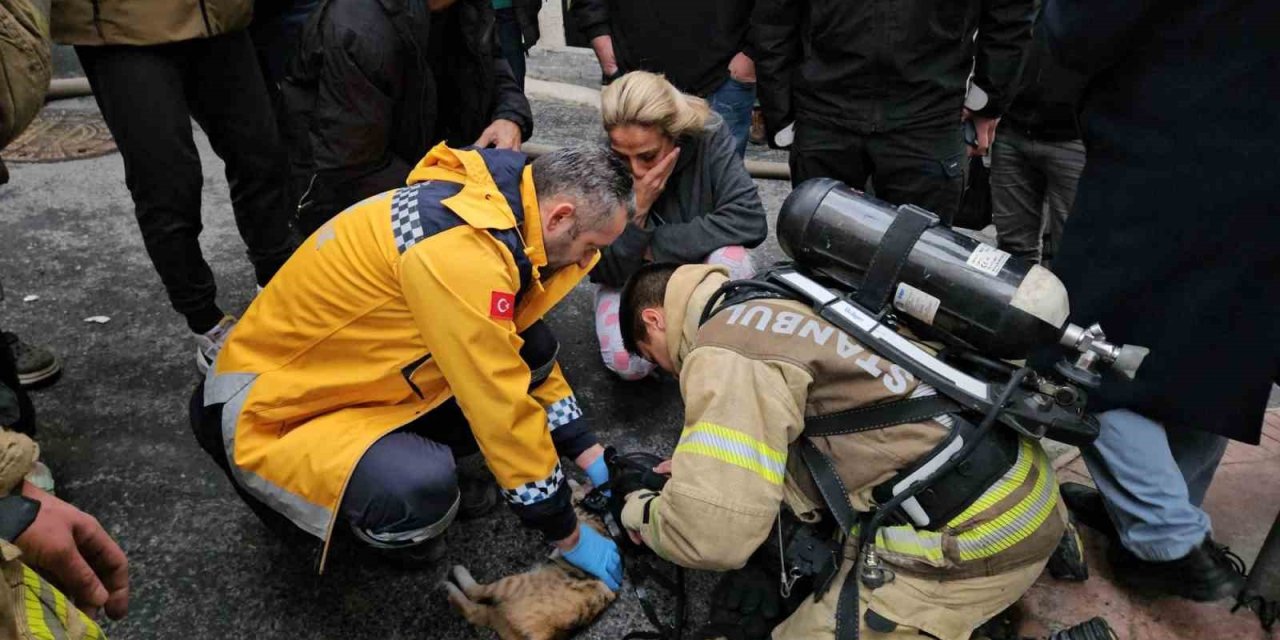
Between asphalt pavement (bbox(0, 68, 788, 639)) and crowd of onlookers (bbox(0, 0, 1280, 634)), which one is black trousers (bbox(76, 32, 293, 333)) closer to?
crowd of onlookers (bbox(0, 0, 1280, 634))

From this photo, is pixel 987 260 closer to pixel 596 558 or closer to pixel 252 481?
pixel 596 558

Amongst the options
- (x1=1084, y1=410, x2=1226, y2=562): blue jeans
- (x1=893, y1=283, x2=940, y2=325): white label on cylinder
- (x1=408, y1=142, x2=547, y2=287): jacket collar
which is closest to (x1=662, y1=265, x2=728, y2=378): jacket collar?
(x1=408, y1=142, x2=547, y2=287): jacket collar

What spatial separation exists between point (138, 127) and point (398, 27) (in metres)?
0.82

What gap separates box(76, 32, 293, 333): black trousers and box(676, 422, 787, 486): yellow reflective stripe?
1.94 m

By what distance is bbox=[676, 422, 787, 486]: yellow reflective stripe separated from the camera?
1644 mm

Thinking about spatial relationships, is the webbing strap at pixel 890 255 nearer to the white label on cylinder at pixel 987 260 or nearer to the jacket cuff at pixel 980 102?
the white label on cylinder at pixel 987 260

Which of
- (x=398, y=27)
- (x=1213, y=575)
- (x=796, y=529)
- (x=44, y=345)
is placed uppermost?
(x=398, y=27)

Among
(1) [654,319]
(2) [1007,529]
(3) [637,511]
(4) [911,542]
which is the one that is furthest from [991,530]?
(1) [654,319]

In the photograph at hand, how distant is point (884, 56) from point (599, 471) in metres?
1.66

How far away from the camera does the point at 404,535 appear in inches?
78.8

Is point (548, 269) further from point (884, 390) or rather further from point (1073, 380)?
point (1073, 380)

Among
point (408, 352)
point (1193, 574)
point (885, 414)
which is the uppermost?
point (885, 414)

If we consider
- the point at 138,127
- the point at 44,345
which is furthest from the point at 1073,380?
the point at 44,345

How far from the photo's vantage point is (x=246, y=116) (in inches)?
113
